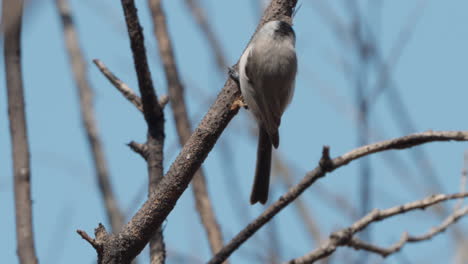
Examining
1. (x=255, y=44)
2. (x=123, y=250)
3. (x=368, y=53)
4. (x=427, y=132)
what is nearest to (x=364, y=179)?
(x=427, y=132)

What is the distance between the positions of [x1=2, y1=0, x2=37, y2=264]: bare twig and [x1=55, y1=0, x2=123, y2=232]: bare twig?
98cm

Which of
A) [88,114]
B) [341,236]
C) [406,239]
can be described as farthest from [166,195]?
[88,114]

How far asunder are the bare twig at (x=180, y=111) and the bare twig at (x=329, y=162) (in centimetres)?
48

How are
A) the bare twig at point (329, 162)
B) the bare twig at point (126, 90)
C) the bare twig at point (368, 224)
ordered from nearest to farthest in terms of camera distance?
the bare twig at point (329, 162), the bare twig at point (368, 224), the bare twig at point (126, 90)

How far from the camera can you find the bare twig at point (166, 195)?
1722 mm

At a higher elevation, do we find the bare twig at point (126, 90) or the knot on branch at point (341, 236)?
the bare twig at point (126, 90)

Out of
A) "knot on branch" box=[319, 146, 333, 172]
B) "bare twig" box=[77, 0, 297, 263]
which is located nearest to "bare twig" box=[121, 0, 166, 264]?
"bare twig" box=[77, 0, 297, 263]

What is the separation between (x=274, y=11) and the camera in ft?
6.75

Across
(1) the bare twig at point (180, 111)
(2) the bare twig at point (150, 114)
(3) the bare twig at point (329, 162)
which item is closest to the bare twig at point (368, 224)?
(3) the bare twig at point (329, 162)

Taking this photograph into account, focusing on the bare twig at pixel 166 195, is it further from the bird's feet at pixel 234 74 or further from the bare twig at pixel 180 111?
the bare twig at pixel 180 111

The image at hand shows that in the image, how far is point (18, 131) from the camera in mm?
2223

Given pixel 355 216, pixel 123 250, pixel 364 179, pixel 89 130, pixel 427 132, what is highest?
pixel 89 130

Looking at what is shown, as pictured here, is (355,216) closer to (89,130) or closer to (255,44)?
(255,44)

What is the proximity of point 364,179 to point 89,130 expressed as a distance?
203cm
